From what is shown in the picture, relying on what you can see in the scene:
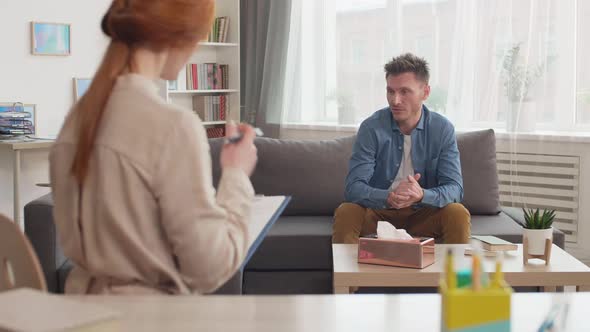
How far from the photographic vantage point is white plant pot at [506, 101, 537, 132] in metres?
4.89

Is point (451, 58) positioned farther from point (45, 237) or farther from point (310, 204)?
point (45, 237)

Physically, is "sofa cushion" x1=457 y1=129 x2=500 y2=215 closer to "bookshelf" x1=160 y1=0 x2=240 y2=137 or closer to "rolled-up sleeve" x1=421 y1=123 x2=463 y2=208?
"rolled-up sleeve" x1=421 y1=123 x2=463 y2=208

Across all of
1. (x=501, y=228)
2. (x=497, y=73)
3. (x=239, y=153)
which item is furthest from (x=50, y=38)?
(x=239, y=153)

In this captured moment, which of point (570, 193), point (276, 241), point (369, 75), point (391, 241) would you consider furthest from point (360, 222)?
point (369, 75)

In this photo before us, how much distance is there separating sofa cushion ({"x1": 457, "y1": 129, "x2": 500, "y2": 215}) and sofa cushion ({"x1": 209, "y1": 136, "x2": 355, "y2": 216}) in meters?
0.59

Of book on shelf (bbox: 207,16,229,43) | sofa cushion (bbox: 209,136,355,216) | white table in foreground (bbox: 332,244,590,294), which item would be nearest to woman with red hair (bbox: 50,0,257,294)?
white table in foreground (bbox: 332,244,590,294)

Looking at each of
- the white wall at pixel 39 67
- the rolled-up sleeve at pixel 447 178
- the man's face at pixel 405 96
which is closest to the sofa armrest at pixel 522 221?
the rolled-up sleeve at pixel 447 178

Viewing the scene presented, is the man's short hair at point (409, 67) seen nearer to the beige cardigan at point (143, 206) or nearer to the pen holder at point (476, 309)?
the beige cardigan at point (143, 206)

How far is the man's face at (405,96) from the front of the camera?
358 centimetres

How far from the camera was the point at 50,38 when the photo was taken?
5.29m

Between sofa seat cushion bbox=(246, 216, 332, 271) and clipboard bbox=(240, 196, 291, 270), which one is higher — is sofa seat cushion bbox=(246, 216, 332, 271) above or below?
below

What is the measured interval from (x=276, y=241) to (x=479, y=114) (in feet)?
7.32

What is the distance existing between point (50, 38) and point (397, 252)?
11.4 ft

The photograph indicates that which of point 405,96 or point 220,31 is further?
point 220,31
